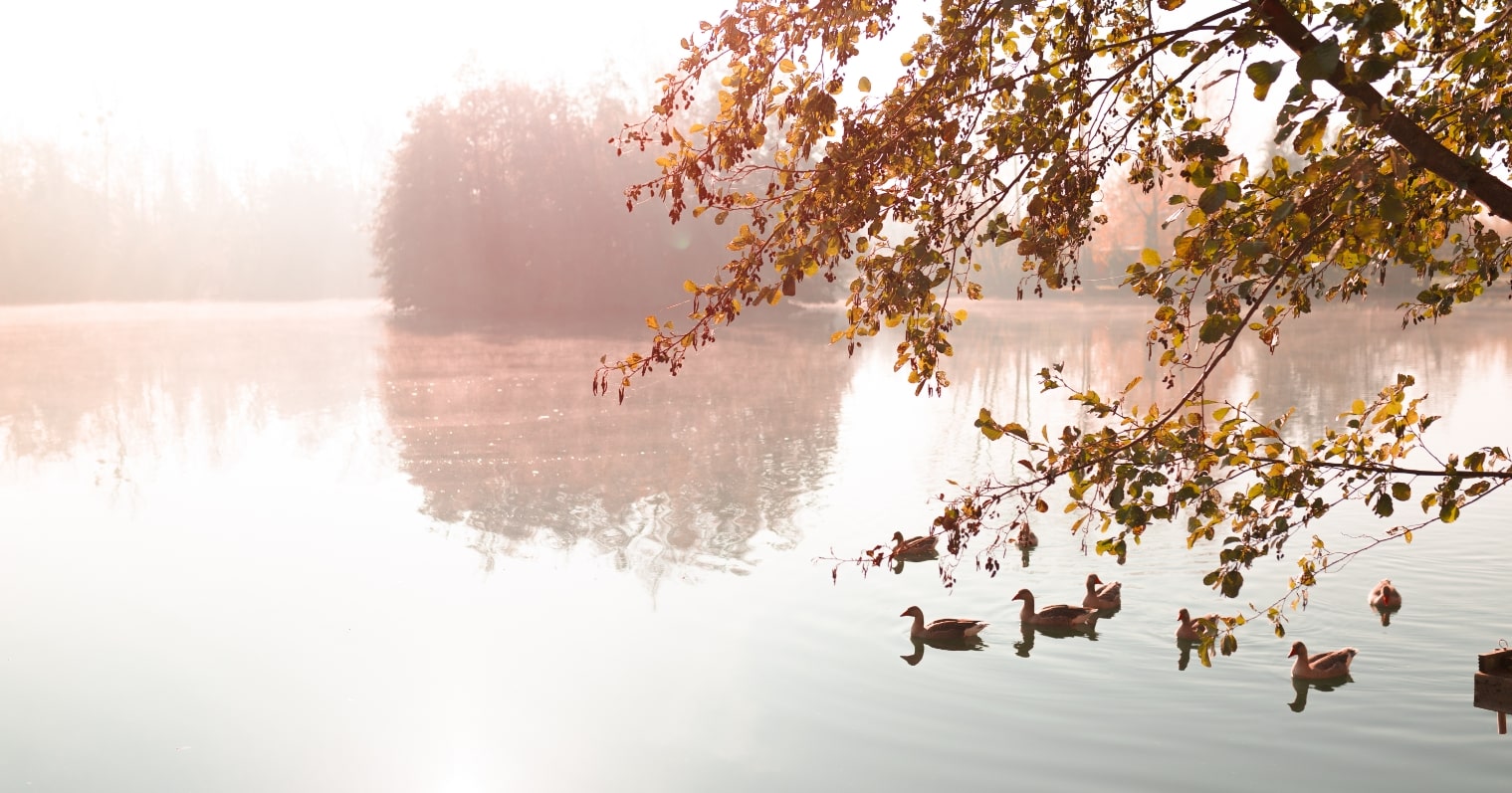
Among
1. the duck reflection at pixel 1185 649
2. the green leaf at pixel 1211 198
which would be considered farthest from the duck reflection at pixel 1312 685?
the green leaf at pixel 1211 198

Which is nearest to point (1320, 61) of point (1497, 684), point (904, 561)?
point (1497, 684)

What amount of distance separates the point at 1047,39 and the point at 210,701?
667cm

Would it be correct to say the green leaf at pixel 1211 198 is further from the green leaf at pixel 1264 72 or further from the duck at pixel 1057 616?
the duck at pixel 1057 616

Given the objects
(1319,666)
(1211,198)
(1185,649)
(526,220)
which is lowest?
(1185,649)

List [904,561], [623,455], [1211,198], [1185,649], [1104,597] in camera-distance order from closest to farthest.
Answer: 1. [1211,198]
2. [1185,649]
3. [1104,597]
4. [904,561]
5. [623,455]

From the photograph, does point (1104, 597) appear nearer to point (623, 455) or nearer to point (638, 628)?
point (638, 628)

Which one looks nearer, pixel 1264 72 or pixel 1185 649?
pixel 1264 72

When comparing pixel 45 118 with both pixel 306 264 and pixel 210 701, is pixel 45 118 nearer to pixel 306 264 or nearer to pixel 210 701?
pixel 306 264

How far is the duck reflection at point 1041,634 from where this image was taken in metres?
9.30

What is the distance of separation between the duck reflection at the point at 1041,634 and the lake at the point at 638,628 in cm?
7

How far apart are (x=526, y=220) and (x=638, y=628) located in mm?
40959

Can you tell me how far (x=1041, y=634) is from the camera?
9.52m

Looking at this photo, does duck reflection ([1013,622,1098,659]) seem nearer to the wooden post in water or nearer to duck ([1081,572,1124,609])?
duck ([1081,572,1124,609])

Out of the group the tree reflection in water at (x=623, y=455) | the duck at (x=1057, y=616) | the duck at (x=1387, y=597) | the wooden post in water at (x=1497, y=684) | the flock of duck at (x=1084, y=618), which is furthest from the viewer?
the tree reflection in water at (x=623, y=455)
